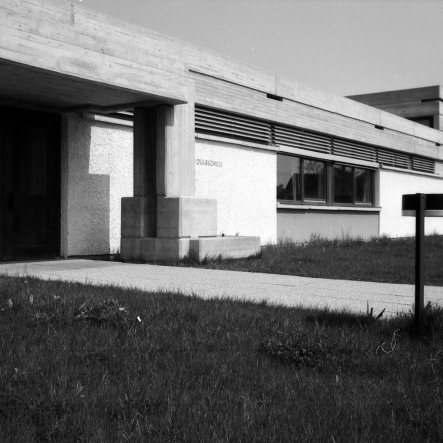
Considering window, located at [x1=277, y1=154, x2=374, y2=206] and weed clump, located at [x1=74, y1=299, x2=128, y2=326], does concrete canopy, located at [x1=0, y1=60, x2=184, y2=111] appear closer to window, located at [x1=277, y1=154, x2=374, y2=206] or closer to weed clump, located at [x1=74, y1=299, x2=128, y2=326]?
weed clump, located at [x1=74, y1=299, x2=128, y2=326]

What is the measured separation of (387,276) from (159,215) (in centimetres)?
400

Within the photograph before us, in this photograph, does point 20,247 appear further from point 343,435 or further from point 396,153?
point 396,153

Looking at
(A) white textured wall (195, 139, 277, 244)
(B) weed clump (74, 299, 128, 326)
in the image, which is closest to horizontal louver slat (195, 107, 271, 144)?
(A) white textured wall (195, 139, 277, 244)

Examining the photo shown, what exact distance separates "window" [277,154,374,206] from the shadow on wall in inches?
247

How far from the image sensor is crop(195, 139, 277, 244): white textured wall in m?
14.6

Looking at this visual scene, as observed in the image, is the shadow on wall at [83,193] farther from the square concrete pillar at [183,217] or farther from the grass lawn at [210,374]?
the grass lawn at [210,374]

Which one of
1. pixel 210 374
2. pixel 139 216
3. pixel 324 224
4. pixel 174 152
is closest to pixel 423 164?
pixel 324 224

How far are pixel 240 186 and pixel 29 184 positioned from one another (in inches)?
223

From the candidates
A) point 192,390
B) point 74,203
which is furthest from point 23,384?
point 74,203

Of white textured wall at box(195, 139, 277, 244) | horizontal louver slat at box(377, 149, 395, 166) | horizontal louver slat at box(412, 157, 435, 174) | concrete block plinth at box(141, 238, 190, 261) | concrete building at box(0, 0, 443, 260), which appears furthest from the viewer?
horizontal louver slat at box(412, 157, 435, 174)

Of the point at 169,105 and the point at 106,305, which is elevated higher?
the point at 169,105

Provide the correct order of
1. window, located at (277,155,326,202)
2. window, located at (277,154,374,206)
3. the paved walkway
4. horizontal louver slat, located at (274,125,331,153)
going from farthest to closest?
1. window, located at (277,154,374,206)
2. window, located at (277,155,326,202)
3. horizontal louver slat, located at (274,125,331,153)
4. the paved walkway

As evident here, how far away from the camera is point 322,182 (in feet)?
64.2

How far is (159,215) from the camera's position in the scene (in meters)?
11.3
